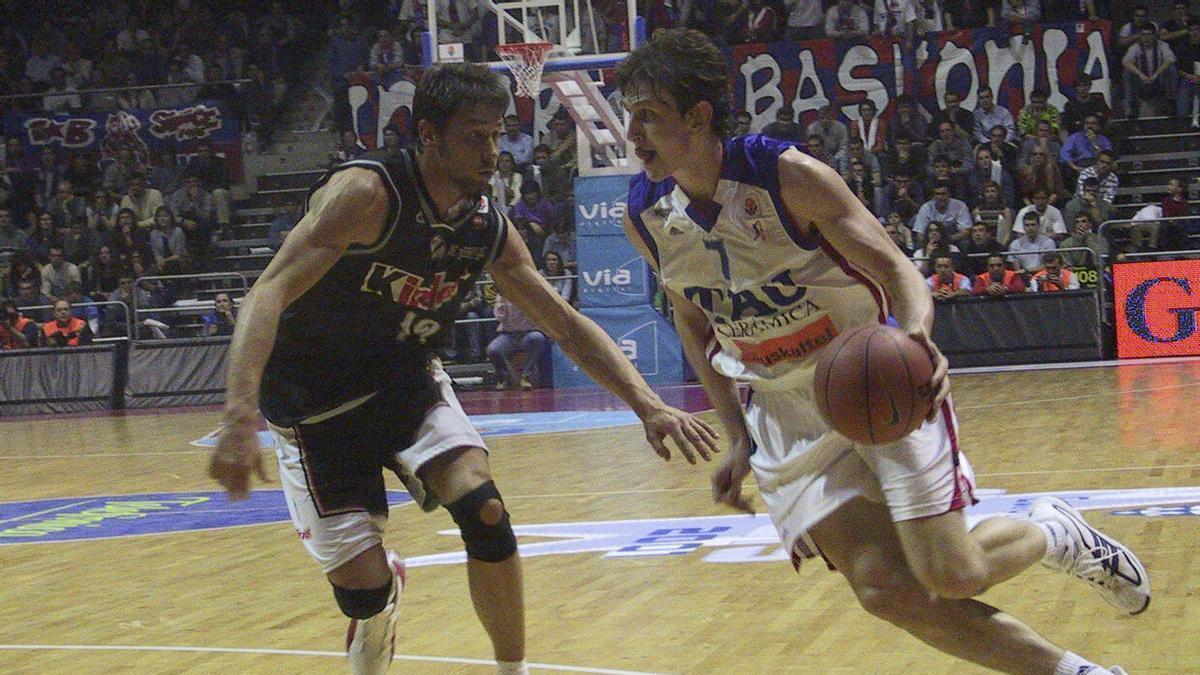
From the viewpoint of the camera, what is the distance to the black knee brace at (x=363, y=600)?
4004 mm

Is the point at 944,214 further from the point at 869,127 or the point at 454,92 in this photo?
the point at 454,92

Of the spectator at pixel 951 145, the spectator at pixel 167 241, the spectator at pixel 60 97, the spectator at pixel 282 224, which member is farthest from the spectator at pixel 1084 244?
the spectator at pixel 60 97

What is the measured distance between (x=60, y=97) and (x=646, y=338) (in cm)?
1193

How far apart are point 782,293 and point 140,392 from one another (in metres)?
14.6

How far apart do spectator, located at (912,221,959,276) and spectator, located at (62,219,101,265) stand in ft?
35.4

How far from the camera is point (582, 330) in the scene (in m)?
4.28

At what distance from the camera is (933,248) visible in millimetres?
15492

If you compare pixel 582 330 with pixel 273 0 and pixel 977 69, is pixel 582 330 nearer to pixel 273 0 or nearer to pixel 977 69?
pixel 977 69

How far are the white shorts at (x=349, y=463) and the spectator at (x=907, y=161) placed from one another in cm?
1327

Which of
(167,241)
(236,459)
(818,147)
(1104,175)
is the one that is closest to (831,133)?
(818,147)

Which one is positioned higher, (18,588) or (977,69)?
(977,69)

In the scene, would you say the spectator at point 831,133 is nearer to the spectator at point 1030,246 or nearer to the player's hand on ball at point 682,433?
the spectator at point 1030,246

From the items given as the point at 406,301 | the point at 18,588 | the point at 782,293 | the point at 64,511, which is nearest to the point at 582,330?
the point at 406,301

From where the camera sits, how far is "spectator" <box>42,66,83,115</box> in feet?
73.8
